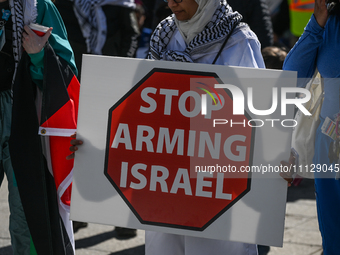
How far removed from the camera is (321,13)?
213 centimetres

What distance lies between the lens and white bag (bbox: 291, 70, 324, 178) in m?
2.35

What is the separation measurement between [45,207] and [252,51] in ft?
4.35

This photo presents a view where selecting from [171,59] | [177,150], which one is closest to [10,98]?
[171,59]

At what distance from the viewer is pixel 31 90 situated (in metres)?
2.51

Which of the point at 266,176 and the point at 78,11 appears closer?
the point at 266,176

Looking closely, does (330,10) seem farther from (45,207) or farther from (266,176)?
(45,207)

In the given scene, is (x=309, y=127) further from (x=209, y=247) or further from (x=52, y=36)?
(x=52, y=36)

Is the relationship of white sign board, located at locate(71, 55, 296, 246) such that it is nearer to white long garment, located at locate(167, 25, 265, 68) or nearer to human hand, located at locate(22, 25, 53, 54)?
white long garment, located at locate(167, 25, 265, 68)

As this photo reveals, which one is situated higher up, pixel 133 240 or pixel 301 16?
pixel 301 16

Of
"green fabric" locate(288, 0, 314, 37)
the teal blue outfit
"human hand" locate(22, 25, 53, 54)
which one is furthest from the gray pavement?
"green fabric" locate(288, 0, 314, 37)

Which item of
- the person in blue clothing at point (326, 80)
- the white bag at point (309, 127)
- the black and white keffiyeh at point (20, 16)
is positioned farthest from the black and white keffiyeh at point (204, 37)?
the black and white keffiyeh at point (20, 16)

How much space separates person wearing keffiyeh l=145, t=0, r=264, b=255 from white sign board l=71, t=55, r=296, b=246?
183mm

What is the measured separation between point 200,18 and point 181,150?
0.63 metres

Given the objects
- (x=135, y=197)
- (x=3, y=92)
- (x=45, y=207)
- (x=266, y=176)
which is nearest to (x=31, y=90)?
(x=3, y=92)
